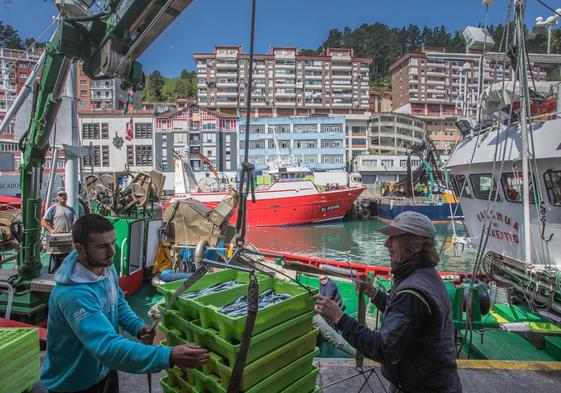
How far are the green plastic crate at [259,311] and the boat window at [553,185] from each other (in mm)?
6595

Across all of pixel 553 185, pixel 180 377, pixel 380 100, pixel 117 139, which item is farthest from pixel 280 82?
pixel 180 377

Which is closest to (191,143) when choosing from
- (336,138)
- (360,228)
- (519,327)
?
(336,138)

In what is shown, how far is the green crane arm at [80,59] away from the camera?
3756 millimetres

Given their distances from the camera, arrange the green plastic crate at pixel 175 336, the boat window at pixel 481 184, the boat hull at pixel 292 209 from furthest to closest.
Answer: the boat hull at pixel 292 209
the boat window at pixel 481 184
the green plastic crate at pixel 175 336

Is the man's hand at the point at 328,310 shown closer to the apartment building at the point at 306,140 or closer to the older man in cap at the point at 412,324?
the older man in cap at the point at 412,324

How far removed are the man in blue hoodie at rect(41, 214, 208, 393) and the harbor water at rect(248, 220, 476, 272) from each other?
53.8 ft

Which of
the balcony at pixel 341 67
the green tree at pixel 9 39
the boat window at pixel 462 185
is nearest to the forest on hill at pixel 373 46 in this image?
the green tree at pixel 9 39

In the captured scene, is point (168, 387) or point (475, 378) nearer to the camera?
point (168, 387)

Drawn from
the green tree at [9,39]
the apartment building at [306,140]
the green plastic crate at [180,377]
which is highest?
the green tree at [9,39]

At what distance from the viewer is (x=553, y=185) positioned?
22.5 feet

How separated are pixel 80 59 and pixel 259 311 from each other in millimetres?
3997

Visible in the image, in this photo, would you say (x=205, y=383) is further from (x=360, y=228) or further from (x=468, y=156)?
(x=360, y=228)

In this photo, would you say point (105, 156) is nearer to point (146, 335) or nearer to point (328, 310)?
point (146, 335)

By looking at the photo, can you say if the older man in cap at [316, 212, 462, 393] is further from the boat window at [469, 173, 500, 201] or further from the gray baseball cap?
the boat window at [469, 173, 500, 201]
